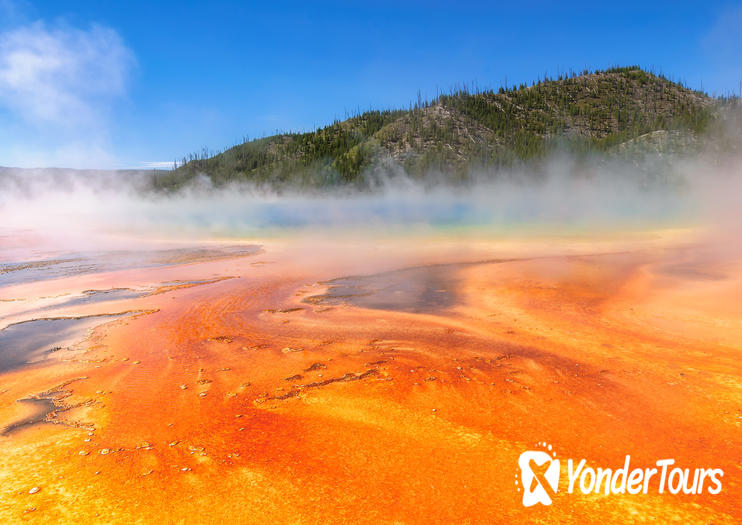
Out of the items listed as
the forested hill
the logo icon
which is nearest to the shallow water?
the logo icon

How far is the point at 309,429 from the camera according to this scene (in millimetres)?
4656

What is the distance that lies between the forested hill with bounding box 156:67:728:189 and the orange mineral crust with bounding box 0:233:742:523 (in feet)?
289

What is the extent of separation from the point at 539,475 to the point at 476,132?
12062 centimetres

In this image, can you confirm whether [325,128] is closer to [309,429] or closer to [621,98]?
[621,98]

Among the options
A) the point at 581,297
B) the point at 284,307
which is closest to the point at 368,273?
the point at 284,307

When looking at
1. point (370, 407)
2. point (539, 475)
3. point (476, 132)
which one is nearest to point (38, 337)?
point (370, 407)

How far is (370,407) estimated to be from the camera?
510cm

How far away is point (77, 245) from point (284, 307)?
21.0m

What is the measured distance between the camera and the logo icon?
3539 millimetres

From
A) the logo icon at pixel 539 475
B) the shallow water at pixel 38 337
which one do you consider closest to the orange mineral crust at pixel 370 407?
the logo icon at pixel 539 475

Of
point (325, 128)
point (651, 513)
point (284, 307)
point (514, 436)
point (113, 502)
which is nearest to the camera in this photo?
point (651, 513)

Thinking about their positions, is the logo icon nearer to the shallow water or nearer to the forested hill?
the shallow water

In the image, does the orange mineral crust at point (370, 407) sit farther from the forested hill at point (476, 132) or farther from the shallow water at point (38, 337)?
the forested hill at point (476, 132)

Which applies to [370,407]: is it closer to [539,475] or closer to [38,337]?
[539,475]
